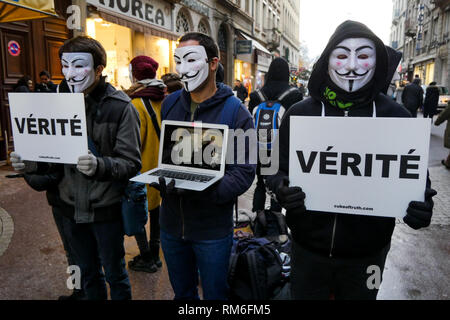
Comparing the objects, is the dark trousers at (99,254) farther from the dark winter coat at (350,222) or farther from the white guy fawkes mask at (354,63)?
the white guy fawkes mask at (354,63)

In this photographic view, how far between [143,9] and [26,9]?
5.94m

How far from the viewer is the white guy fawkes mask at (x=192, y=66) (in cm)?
212

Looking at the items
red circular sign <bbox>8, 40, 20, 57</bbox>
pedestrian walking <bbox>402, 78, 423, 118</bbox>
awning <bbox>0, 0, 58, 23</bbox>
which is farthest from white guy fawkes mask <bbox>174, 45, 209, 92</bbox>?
pedestrian walking <bbox>402, 78, 423, 118</bbox>

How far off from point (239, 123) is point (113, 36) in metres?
9.80

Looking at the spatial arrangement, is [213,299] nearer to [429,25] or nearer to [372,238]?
[372,238]

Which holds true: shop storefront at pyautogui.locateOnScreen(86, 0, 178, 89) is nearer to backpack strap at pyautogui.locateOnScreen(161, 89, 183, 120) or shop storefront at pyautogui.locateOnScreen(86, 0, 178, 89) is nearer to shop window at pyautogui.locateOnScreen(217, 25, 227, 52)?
shop window at pyautogui.locateOnScreen(217, 25, 227, 52)

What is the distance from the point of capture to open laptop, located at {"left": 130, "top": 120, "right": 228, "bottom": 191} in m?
1.94

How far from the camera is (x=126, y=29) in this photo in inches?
428

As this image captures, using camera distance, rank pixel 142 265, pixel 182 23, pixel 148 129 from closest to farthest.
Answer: pixel 148 129, pixel 142 265, pixel 182 23

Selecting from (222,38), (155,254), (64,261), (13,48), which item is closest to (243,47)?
(222,38)

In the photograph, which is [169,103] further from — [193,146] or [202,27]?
[202,27]

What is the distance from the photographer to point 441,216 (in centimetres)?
495

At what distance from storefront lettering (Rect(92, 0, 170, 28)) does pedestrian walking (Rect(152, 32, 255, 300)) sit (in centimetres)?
793

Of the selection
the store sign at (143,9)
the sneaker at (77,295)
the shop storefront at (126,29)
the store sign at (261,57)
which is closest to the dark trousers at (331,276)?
the sneaker at (77,295)
